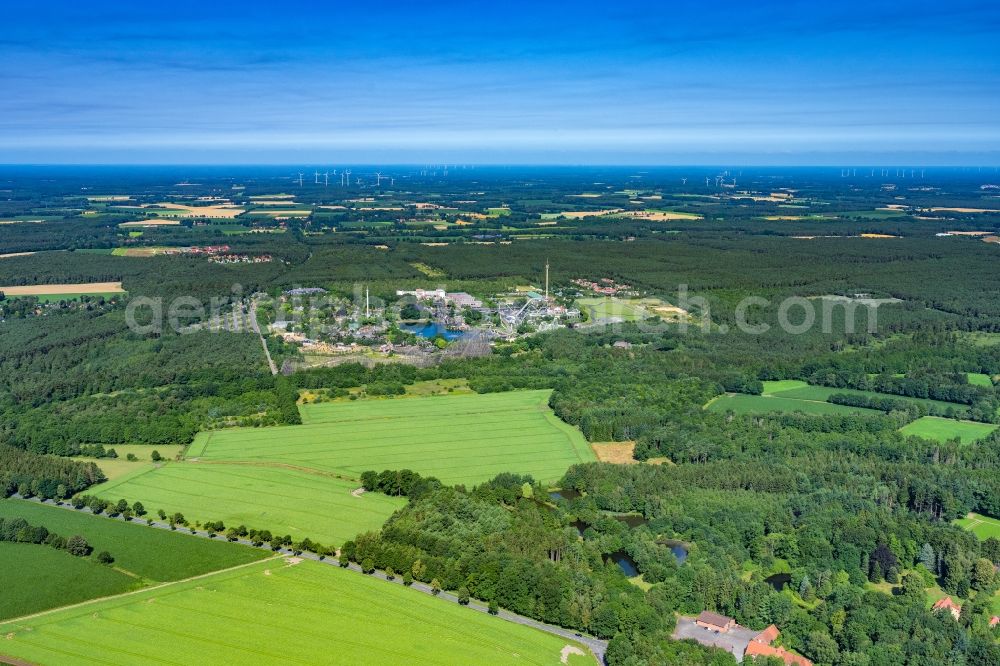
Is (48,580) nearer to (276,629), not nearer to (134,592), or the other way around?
(134,592)

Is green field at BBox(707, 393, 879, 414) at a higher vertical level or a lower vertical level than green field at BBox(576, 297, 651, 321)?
lower

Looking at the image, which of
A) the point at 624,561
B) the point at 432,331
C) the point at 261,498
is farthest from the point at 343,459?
the point at 432,331

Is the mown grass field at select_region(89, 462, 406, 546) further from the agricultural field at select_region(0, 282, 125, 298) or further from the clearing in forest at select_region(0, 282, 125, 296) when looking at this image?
the clearing in forest at select_region(0, 282, 125, 296)

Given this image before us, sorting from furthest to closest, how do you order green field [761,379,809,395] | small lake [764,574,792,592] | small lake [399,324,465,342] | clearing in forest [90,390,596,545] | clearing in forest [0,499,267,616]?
small lake [399,324,465,342]
green field [761,379,809,395]
clearing in forest [90,390,596,545]
small lake [764,574,792,592]
clearing in forest [0,499,267,616]

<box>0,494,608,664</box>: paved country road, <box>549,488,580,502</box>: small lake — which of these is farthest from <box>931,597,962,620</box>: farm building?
<box>549,488,580,502</box>: small lake

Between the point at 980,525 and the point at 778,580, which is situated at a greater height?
the point at 980,525

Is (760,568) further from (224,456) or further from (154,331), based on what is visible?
(154,331)
